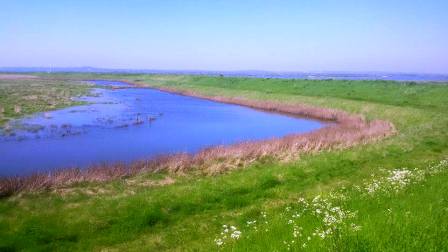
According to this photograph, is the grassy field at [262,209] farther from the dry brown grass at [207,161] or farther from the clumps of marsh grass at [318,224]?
the dry brown grass at [207,161]

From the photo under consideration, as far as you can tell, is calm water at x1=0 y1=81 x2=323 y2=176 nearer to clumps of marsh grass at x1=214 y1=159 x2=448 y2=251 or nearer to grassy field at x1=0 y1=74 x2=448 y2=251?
grassy field at x1=0 y1=74 x2=448 y2=251

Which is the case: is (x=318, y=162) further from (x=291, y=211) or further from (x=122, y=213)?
(x=122, y=213)

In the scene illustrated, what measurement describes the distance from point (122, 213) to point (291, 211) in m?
6.01

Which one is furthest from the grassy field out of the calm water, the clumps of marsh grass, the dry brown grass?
the calm water

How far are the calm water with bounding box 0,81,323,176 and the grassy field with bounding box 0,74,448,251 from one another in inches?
346

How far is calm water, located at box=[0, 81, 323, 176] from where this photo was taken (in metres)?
26.4

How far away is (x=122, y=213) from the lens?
14.3 m

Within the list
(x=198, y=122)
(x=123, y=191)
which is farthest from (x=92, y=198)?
(x=198, y=122)

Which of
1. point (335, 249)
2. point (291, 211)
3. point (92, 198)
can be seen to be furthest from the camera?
point (92, 198)

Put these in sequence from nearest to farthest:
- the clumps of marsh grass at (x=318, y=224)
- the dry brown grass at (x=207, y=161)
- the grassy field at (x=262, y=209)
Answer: the clumps of marsh grass at (x=318, y=224) < the grassy field at (x=262, y=209) < the dry brown grass at (x=207, y=161)

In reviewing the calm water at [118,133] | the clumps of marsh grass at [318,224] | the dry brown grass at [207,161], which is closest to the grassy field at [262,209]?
the clumps of marsh grass at [318,224]

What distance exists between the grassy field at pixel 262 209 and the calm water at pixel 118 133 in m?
8.79

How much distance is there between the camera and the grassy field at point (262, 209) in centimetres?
892

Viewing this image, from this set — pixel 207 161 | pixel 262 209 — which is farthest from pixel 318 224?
pixel 207 161
